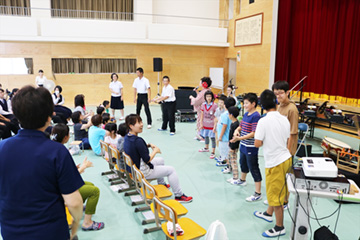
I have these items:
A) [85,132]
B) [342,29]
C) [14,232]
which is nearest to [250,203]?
[14,232]

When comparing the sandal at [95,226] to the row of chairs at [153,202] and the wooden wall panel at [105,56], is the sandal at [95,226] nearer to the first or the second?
the row of chairs at [153,202]

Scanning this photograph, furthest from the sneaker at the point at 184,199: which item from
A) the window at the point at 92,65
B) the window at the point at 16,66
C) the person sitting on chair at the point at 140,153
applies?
the window at the point at 16,66

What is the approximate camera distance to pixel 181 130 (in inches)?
323

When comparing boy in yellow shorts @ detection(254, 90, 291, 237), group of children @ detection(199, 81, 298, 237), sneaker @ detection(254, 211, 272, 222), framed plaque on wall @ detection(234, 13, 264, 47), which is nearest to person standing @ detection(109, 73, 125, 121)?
group of children @ detection(199, 81, 298, 237)

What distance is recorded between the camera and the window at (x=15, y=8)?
39.1ft

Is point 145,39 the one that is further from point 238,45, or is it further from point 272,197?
point 272,197

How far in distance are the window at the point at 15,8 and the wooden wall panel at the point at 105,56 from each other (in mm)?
1417

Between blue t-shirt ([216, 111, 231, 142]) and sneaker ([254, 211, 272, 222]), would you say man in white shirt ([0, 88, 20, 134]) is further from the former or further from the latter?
sneaker ([254, 211, 272, 222])

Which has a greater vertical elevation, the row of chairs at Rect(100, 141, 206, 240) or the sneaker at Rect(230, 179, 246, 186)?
the row of chairs at Rect(100, 141, 206, 240)

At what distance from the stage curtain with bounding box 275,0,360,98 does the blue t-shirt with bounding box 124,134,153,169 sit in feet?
23.9

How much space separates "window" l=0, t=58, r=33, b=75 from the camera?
11.8 m

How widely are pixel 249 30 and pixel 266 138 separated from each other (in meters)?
9.88

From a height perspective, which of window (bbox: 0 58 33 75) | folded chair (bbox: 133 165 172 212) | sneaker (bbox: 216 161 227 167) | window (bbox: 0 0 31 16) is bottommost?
sneaker (bbox: 216 161 227 167)

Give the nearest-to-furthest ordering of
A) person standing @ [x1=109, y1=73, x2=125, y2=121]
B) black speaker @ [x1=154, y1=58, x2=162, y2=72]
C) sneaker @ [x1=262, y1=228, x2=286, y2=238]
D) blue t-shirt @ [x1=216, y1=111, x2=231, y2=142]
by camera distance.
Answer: sneaker @ [x1=262, y1=228, x2=286, y2=238], blue t-shirt @ [x1=216, y1=111, x2=231, y2=142], person standing @ [x1=109, y1=73, x2=125, y2=121], black speaker @ [x1=154, y1=58, x2=162, y2=72]
